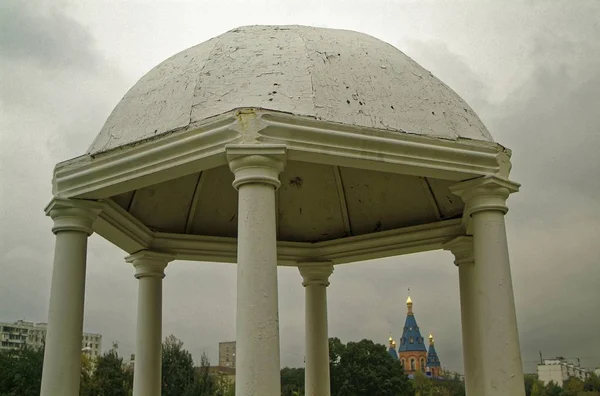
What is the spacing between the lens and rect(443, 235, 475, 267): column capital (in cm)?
1692

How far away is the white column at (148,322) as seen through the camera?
56.9 ft

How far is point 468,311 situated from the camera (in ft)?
56.0

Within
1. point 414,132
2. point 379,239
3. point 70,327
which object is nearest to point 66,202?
point 70,327

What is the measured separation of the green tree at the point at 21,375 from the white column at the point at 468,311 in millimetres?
38726

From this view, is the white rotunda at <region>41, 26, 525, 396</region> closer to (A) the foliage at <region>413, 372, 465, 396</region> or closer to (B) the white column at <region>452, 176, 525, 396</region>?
(B) the white column at <region>452, 176, 525, 396</region>

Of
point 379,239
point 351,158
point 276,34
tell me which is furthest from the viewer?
point 379,239

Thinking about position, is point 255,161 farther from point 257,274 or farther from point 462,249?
point 462,249

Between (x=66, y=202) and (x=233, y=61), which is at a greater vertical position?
(x=233, y=61)

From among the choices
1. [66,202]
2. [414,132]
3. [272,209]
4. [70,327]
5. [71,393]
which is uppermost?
[414,132]

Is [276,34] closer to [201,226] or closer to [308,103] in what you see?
[308,103]

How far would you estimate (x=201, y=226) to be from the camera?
19594 mm

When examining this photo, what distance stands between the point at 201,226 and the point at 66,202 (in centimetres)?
620

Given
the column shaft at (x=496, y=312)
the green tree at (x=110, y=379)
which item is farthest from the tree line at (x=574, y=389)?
the column shaft at (x=496, y=312)

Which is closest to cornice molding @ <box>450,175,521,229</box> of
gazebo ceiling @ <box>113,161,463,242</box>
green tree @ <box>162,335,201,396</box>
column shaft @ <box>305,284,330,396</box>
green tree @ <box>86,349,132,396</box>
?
gazebo ceiling @ <box>113,161,463,242</box>
